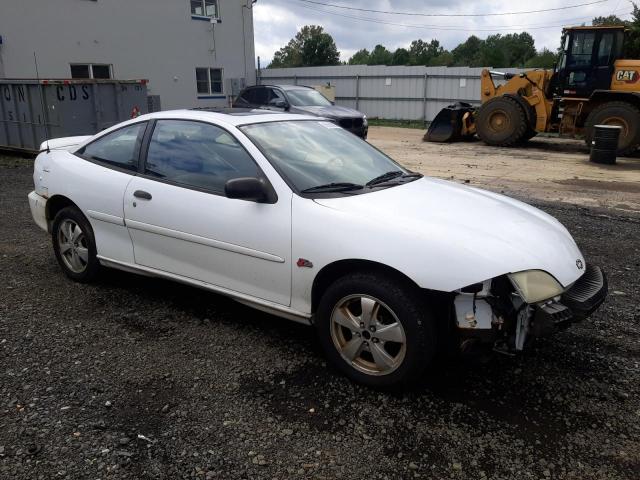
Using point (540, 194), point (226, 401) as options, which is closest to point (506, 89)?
point (540, 194)

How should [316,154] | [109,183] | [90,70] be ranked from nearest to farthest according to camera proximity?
[316,154], [109,183], [90,70]

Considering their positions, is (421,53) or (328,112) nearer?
(328,112)

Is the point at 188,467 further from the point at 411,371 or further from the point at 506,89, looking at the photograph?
the point at 506,89

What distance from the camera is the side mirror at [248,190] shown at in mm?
3182

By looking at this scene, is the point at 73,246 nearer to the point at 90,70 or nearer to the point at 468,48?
the point at 90,70

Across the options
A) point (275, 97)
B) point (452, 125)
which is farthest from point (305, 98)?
point (452, 125)

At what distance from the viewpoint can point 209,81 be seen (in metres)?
21.2

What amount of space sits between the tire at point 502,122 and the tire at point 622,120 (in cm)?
195

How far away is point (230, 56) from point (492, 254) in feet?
69.4

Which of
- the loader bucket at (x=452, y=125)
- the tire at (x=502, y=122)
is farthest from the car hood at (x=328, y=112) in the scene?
the tire at (x=502, y=122)

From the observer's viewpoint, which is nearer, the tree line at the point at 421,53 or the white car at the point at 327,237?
the white car at the point at 327,237

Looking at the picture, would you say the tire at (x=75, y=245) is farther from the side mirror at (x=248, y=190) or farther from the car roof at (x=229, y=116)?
the side mirror at (x=248, y=190)

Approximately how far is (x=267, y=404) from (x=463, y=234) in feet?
4.72

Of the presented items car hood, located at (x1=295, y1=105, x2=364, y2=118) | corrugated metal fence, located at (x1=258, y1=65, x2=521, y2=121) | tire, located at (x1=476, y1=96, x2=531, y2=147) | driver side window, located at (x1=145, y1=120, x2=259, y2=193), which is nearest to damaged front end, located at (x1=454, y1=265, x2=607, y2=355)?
driver side window, located at (x1=145, y1=120, x2=259, y2=193)
